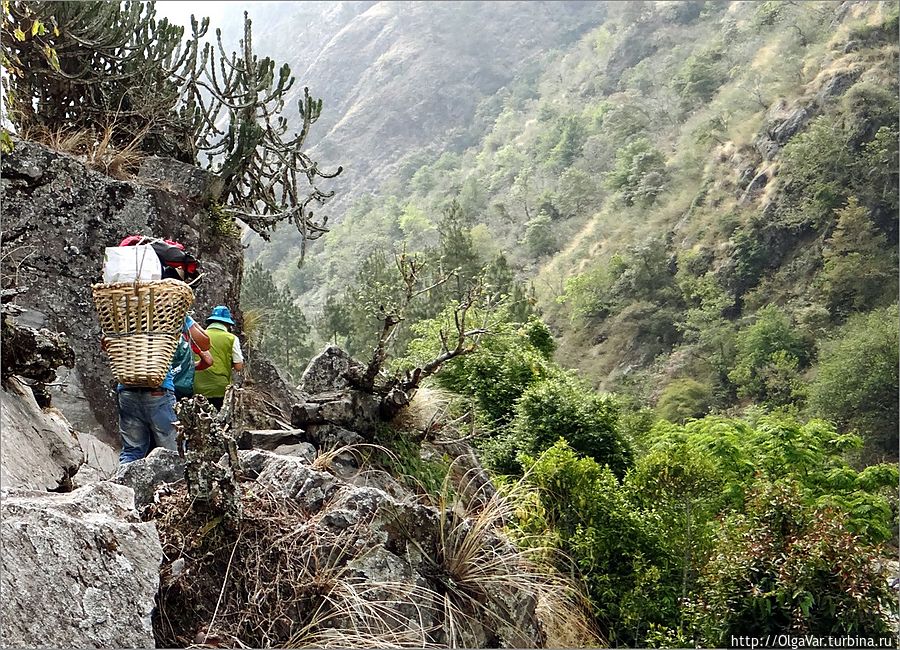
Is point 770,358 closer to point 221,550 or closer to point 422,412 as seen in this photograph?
point 422,412

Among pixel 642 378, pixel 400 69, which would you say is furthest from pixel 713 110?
pixel 400 69

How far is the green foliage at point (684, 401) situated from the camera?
105ft

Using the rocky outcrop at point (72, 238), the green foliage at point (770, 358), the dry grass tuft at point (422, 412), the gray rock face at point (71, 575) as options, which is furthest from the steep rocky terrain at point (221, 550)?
the green foliage at point (770, 358)

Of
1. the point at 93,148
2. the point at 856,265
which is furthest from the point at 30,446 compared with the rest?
the point at 856,265

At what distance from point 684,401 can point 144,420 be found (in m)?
30.3

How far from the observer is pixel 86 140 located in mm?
6902

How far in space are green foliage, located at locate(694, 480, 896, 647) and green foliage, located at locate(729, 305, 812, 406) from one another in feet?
90.7

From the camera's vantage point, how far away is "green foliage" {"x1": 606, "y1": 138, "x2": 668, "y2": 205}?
49172 millimetres

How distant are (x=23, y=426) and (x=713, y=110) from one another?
55598 millimetres

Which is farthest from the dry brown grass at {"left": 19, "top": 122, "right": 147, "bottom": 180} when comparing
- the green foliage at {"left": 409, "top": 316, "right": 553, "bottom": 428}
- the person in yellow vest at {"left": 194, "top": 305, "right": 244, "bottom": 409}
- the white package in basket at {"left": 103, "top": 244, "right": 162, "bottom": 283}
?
the green foliage at {"left": 409, "top": 316, "right": 553, "bottom": 428}

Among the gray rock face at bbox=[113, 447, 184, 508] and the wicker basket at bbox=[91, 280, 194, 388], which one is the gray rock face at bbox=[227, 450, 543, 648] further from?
the wicker basket at bbox=[91, 280, 194, 388]

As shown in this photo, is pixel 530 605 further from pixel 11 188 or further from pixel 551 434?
pixel 551 434

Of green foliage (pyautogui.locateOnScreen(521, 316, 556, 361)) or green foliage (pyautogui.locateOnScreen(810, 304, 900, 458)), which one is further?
green foliage (pyautogui.locateOnScreen(810, 304, 900, 458))

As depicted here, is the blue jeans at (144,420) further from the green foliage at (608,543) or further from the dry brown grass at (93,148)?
the dry brown grass at (93,148)
